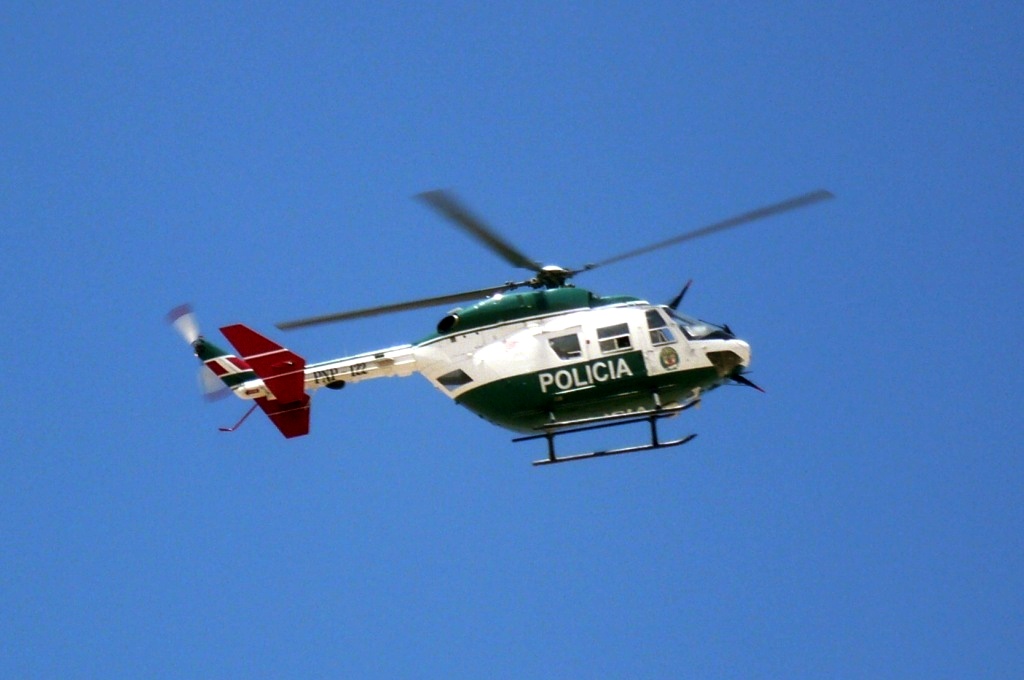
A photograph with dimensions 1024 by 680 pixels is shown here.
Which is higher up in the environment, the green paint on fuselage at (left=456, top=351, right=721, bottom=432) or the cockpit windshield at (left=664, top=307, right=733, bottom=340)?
the cockpit windshield at (left=664, top=307, right=733, bottom=340)

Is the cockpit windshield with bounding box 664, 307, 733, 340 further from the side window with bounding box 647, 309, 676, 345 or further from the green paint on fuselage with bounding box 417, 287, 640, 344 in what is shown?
the green paint on fuselage with bounding box 417, 287, 640, 344

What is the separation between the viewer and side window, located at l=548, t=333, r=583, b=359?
50.7 ft

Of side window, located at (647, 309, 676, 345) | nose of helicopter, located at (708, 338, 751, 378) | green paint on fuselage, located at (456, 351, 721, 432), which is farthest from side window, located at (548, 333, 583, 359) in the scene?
nose of helicopter, located at (708, 338, 751, 378)

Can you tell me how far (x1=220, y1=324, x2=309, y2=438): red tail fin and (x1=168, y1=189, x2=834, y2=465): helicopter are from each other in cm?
1

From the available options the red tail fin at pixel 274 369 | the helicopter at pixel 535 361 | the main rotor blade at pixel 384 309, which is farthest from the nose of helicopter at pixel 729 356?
the red tail fin at pixel 274 369

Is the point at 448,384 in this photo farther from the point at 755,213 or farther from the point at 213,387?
the point at 755,213

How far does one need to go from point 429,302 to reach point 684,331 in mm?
3052

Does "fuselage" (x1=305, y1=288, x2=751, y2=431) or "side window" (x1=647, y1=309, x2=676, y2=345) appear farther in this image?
"side window" (x1=647, y1=309, x2=676, y2=345)

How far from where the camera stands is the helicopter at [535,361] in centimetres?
1541

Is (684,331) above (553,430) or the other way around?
above

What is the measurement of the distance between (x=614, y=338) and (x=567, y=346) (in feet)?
1.83

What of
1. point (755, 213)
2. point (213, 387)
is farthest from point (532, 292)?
point (213, 387)

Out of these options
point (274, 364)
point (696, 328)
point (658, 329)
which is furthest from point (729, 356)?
point (274, 364)

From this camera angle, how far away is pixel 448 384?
16031 millimetres
